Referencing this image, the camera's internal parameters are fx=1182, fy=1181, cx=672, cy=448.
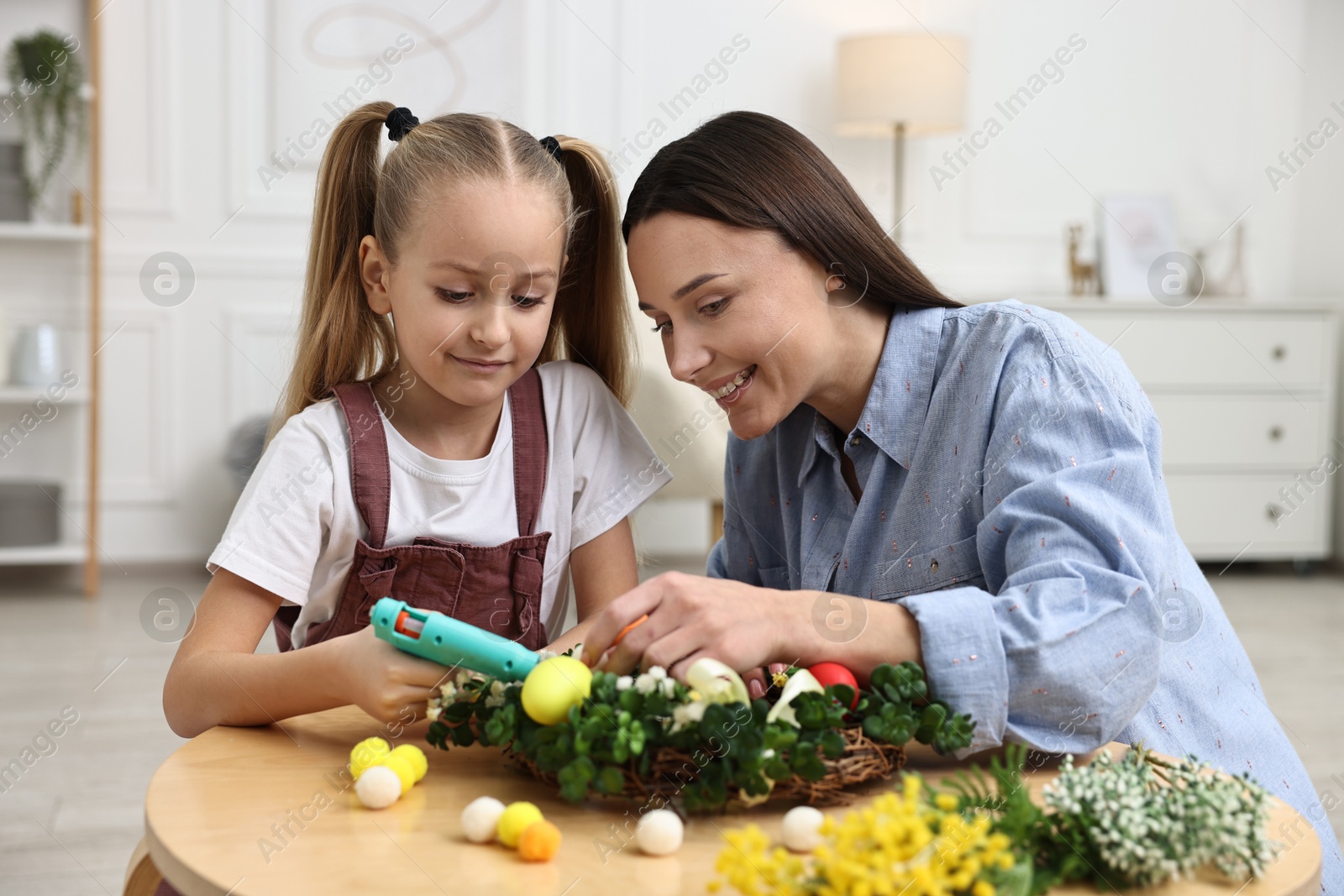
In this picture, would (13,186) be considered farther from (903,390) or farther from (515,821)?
(515,821)

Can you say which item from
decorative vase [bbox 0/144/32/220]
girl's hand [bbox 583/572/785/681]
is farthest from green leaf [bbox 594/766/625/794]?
decorative vase [bbox 0/144/32/220]

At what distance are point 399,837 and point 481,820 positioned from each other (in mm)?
57

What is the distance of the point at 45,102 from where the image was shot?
377cm

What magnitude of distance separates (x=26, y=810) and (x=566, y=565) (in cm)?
137

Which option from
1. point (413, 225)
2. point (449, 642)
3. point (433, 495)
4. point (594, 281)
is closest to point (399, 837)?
point (449, 642)

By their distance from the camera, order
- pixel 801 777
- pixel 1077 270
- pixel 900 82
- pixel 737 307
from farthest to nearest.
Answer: pixel 1077 270 < pixel 900 82 < pixel 737 307 < pixel 801 777

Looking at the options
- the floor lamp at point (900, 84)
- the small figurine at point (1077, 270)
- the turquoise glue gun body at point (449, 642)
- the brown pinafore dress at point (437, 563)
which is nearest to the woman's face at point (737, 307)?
the brown pinafore dress at point (437, 563)

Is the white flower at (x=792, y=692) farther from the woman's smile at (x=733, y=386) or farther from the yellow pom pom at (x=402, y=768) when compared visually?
the woman's smile at (x=733, y=386)

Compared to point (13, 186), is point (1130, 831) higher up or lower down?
lower down

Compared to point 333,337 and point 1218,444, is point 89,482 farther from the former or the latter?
point 1218,444

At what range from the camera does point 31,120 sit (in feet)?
12.6

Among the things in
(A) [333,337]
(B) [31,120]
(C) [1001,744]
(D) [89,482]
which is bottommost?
(D) [89,482]

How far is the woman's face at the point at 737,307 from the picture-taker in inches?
45.9

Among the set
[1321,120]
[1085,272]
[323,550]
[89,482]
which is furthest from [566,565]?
[1321,120]
